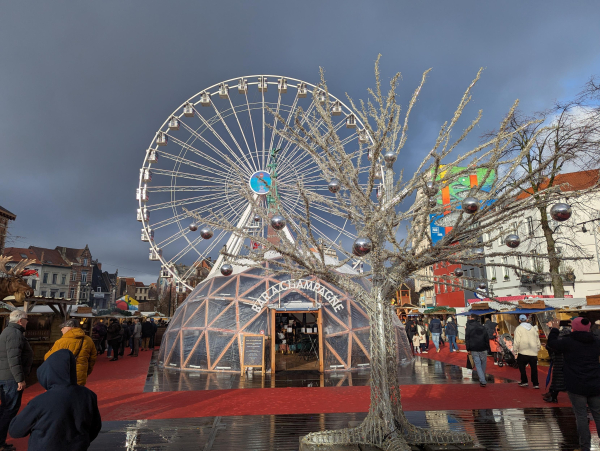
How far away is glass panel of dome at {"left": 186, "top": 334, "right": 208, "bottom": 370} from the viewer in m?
12.0

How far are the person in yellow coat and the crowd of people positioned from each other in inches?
462

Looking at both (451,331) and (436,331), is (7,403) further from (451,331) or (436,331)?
(436,331)

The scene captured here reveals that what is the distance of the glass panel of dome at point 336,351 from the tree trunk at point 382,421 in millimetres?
7026

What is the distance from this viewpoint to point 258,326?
1209 cm

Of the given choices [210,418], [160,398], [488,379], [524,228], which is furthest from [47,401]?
[524,228]

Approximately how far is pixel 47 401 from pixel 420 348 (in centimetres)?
1667

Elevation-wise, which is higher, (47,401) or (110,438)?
(47,401)

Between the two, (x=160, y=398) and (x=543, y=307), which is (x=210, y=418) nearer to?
(x=160, y=398)

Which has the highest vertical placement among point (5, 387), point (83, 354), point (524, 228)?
point (524, 228)

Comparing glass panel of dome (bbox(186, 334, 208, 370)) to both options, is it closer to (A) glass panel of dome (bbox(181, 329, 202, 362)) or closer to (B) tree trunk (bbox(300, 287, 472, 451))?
(A) glass panel of dome (bbox(181, 329, 202, 362))

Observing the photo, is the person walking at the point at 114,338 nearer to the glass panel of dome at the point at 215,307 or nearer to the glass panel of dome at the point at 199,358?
the glass panel of dome at the point at 199,358

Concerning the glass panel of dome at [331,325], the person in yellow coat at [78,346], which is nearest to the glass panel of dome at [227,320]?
the glass panel of dome at [331,325]

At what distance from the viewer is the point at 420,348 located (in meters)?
17.4

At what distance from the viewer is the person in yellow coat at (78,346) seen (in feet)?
16.5
